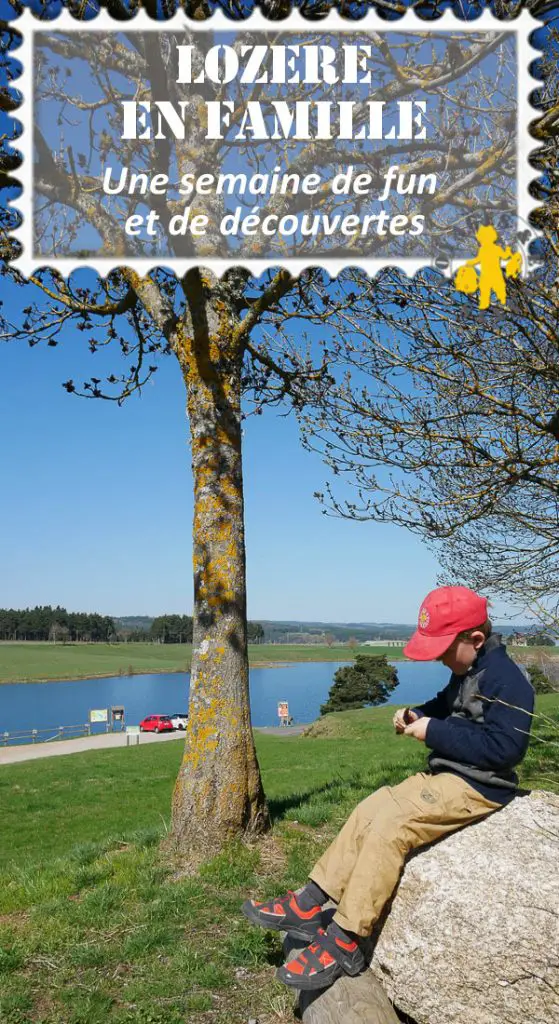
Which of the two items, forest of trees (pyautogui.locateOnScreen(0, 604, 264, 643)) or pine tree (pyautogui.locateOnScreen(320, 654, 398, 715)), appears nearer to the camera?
pine tree (pyautogui.locateOnScreen(320, 654, 398, 715))

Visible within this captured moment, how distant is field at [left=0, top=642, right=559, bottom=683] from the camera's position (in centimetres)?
11731

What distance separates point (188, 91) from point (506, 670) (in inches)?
219

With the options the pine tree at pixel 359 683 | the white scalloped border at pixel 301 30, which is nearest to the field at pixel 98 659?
the pine tree at pixel 359 683

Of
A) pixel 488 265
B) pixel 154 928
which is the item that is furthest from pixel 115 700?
pixel 488 265

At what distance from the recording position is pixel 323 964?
3057 mm

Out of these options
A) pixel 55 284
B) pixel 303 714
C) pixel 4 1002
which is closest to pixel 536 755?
pixel 4 1002

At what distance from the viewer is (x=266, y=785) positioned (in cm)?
1290

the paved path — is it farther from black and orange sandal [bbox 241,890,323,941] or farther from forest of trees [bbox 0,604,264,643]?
forest of trees [bbox 0,604,264,643]

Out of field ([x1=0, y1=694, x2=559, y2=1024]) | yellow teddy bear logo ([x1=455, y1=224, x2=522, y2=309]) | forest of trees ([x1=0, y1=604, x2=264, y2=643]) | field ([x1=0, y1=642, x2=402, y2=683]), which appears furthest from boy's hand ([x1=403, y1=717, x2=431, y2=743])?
forest of trees ([x1=0, y1=604, x2=264, y2=643])

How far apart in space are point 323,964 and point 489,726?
127 centimetres

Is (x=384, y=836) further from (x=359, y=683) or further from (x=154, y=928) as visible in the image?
(x=359, y=683)

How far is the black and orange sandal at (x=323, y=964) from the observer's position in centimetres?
300

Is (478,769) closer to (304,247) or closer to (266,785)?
(304,247)

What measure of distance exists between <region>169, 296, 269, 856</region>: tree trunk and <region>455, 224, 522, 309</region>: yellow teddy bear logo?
2.28m
